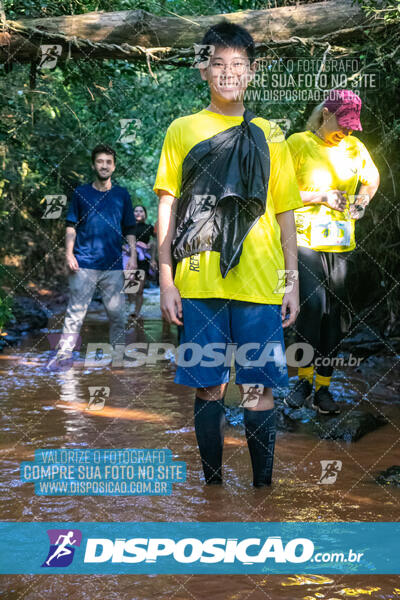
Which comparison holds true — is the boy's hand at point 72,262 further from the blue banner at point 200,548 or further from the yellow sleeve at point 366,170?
the blue banner at point 200,548

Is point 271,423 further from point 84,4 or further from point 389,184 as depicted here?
point 84,4

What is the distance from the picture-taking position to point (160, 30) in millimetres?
6148

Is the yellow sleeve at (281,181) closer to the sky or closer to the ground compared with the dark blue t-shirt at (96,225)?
closer to the sky

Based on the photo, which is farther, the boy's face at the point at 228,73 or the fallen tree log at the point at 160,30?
the fallen tree log at the point at 160,30

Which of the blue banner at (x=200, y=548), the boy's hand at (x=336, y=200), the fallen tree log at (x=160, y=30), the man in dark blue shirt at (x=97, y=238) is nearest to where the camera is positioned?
the blue banner at (x=200, y=548)

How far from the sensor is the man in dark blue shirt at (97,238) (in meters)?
6.61

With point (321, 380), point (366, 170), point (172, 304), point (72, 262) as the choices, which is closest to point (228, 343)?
point (172, 304)

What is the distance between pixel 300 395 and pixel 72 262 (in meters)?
2.59

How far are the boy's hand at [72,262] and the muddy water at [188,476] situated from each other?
956 millimetres

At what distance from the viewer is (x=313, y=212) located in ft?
15.9

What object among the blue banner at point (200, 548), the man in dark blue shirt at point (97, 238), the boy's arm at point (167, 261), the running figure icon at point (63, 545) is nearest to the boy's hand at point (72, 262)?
the man in dark blue shirt at point (97, 238)

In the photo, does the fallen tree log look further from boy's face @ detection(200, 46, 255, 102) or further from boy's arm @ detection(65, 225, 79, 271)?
boy's face @ detection(200, 46, 255, 102)

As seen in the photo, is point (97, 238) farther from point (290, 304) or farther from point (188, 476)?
point (290, 304)

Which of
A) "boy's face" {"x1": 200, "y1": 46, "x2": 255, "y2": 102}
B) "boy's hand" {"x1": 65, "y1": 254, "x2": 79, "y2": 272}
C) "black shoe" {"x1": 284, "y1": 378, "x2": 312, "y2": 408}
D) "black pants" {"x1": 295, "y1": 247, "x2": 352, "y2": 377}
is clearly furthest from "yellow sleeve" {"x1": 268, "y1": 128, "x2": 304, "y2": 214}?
"boy's hand" {"x1": 65, "y1": 254, "x2": 79, "y2": 272}
